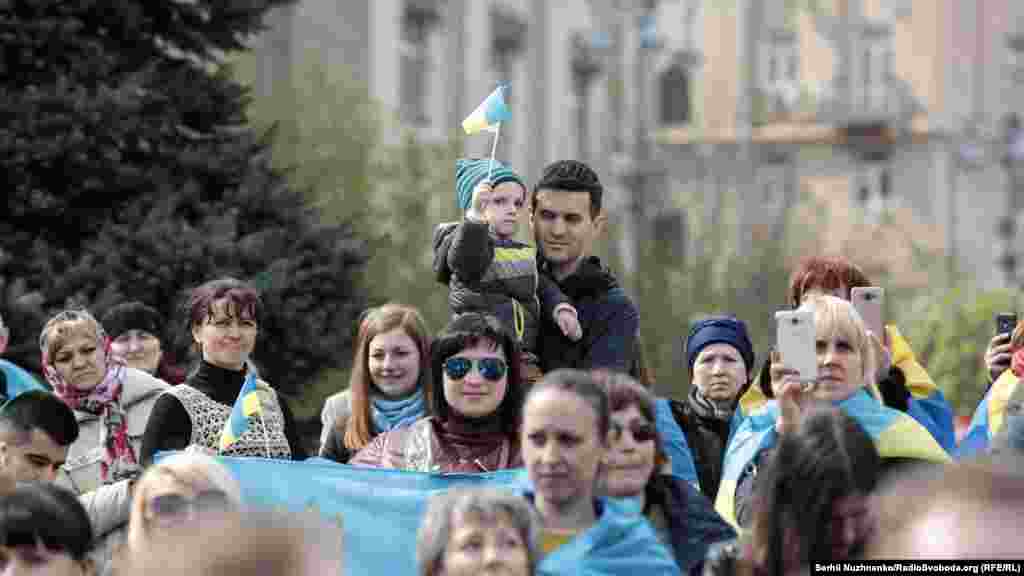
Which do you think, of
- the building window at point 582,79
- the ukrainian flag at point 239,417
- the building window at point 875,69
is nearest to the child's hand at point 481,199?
the ukrainian flag at point 239,417

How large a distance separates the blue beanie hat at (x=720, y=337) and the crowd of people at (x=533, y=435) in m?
0.02

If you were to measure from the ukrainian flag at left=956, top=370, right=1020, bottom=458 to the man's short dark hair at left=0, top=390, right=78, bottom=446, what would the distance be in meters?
3.43

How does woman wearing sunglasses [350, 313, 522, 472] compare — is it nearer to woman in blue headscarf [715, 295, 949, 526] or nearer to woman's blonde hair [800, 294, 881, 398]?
woman in blue headscarf [715, 295, 949, 526]

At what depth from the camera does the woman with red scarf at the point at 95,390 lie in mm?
10023

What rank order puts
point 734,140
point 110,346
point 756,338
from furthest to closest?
point 734,140, point 756,338, point 110,346

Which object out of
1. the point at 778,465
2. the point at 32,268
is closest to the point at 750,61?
the point at 32,268

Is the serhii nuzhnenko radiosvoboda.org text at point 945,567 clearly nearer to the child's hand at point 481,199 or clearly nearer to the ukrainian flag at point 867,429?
the ukrainian flag at point 867,429

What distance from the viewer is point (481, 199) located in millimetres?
9477

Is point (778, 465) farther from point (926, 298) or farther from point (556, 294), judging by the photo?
point (926, 298)

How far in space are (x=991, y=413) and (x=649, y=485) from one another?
2622 millimetres

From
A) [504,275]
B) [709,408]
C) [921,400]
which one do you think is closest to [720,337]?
[709,408]

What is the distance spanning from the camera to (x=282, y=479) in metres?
8.92

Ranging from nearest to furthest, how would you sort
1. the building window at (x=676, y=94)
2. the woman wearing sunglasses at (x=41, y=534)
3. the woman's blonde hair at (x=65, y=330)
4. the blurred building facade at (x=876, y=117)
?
the woman wearing sunglasses at (x=41, y=534) < the woman's blonde hair at (x=65, y=330) < the blurred building facade at (x=876, y=117) < the building window at (x=676, y=94)

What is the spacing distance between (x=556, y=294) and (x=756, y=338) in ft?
108
